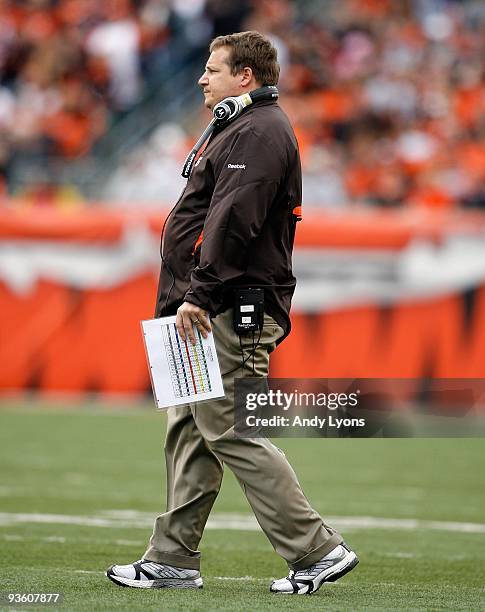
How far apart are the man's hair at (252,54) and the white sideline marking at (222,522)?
2846 millimetres

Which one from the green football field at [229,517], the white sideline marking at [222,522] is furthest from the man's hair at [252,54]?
the white sideline marking at [222,522]

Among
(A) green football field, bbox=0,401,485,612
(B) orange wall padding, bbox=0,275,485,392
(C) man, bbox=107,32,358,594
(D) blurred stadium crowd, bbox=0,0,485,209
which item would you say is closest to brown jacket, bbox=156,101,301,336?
(C) man, bbox=107,32,358,594

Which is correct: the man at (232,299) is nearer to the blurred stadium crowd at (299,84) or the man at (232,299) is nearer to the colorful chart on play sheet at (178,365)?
the colorful chart on play sheet at (178,365)

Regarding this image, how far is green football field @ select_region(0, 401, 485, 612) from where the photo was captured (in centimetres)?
505

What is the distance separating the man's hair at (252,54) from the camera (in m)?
5.12

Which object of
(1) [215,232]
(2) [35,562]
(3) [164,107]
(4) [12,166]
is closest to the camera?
(1) [215,232]

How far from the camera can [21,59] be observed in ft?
62.1

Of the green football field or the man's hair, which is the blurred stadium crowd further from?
the man's hair

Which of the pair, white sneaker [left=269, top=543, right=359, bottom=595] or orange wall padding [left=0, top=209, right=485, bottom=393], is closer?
white sneaker [left=269, top=543, right=359, bottom=595]

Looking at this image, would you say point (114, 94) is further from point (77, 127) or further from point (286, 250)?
point (286, 250)

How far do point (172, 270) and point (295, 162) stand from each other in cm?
63

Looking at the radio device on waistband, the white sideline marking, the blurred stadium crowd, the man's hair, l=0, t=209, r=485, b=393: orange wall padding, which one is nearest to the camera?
the radio device on waistband

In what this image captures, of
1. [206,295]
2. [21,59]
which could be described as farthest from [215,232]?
[21,59]

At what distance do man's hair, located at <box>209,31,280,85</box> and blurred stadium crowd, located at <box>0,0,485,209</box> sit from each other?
948cm
